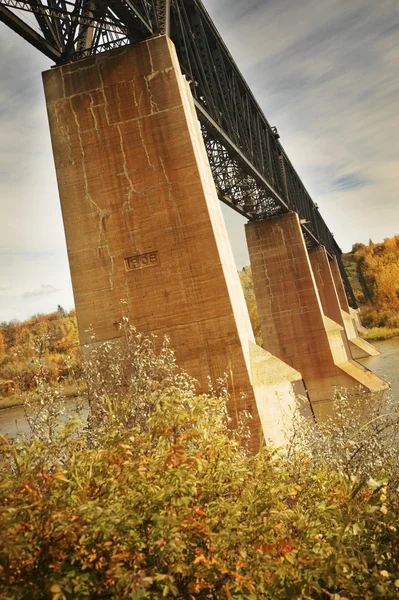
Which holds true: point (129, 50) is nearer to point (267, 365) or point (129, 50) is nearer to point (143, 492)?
point (267, 365)

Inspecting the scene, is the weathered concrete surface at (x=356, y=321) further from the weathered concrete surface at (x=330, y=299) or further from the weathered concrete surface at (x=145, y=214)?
the weathered concrete surface at (x=145, y=214)

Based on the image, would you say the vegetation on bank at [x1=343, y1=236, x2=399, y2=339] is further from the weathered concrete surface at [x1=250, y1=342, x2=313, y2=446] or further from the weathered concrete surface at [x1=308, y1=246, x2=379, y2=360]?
the weathered concrete surface at [x1=250, y1=342, x2=313, y2=446]

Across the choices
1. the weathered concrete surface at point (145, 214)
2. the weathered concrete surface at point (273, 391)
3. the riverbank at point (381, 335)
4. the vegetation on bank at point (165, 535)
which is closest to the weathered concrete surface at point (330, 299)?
the riverbank at point (381, 335)

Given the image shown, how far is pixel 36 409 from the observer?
665 cm

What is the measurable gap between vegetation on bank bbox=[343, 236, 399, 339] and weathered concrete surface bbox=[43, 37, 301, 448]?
5005 centimetres

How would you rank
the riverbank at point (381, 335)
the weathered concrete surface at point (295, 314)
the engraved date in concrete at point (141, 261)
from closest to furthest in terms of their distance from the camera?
the engraved date in concrete at point (141, 261) < the weathered concrete surface at point (295, 314) < the riverbank at point (381, 335)

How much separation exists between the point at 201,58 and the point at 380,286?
59.9 meters

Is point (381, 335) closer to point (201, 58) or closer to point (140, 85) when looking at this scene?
point (201, 58)

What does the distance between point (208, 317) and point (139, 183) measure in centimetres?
257

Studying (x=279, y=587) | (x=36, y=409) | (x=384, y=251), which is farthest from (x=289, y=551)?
(x=384, y=251)

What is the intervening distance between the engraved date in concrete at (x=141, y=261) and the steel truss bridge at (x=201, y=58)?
379 centimetres

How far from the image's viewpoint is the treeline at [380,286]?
6344cm

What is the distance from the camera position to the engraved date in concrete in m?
8.43

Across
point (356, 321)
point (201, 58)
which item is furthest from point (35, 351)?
point (356, 321)
